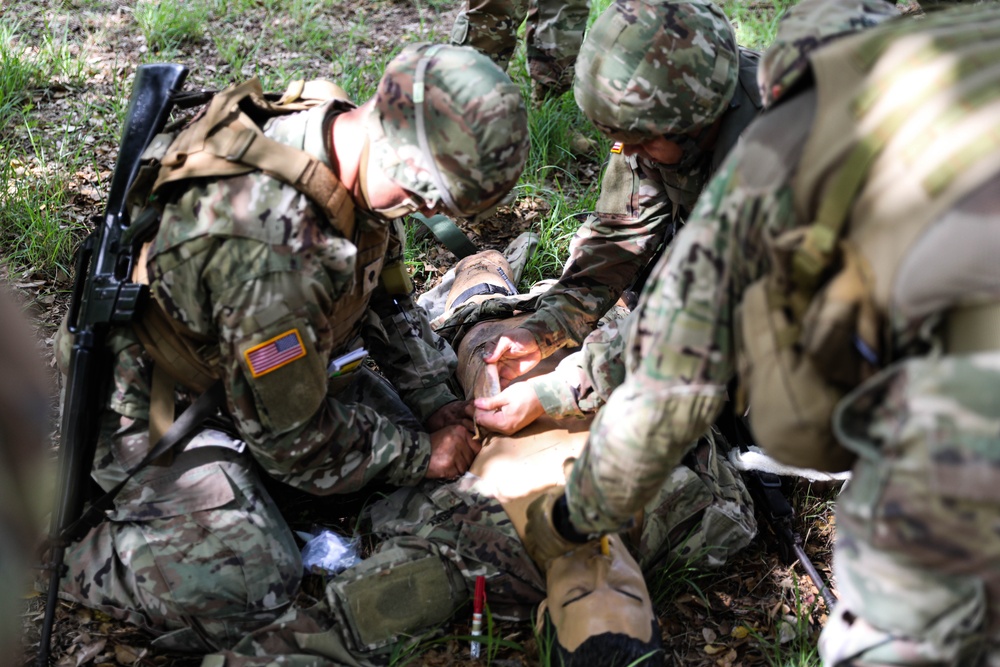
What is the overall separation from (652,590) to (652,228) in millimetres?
1498

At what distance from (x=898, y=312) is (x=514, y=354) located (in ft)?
6.51

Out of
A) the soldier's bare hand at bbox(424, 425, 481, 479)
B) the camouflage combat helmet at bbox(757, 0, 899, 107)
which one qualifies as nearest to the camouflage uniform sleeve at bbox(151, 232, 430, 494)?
the soldier's bare hand at bbox(424, 425, 481, 479)

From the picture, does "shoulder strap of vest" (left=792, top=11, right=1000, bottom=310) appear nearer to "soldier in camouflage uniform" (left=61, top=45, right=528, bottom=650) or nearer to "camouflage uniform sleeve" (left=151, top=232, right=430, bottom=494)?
"soldier in camouflage uniform" (left=61, top=45, right=528, bottom=650)

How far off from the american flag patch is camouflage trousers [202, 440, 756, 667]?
2.42 feet

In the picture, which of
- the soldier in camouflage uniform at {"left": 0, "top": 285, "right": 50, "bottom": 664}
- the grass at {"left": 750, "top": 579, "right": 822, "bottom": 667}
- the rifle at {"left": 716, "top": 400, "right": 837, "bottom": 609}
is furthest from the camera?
the rifle at {"left": 716, "top": 400, "right": 837, "bottom": 609}

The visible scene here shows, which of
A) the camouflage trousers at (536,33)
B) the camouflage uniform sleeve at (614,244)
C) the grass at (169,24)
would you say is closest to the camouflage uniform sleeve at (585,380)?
the camouflage uniform sleeve at (614,244)

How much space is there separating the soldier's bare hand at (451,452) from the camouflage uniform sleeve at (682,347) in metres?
0.97

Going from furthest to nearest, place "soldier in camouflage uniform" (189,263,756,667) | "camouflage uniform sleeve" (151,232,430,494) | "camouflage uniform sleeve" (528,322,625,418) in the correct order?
"camouflage uniform sleeve" (528,322,625,418) < "soldier in camouflage uniform" (189,263,756,667) < "camouflage uniform sleeve" (151,232,430,494)

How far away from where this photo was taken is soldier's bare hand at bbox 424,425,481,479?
3.21 meters

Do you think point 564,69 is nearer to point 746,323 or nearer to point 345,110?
point 345,110

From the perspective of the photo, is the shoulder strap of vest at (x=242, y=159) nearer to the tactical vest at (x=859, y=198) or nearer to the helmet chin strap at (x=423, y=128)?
the helmet chin strap at (x=423, y=128)

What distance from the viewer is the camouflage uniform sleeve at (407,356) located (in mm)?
3562

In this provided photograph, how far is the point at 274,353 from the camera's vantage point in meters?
2.67

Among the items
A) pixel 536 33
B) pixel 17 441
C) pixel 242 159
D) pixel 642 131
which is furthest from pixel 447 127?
pixel 536 33
